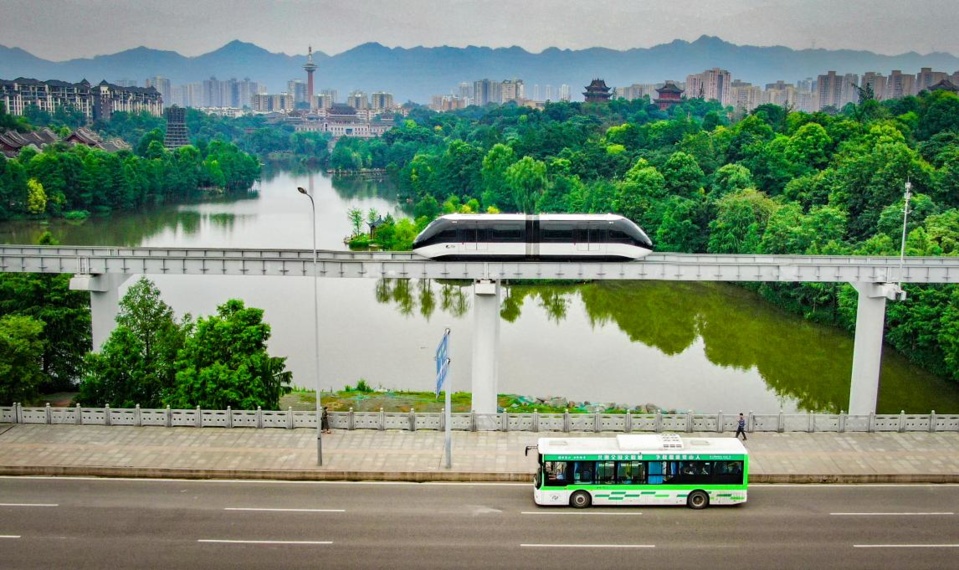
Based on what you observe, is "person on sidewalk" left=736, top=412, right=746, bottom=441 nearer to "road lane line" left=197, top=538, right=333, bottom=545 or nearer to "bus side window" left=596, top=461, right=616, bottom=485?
"bus side window" left=596, top=461, right=616, bottom=485

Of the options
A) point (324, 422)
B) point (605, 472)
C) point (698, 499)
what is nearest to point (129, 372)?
point (324, 422)

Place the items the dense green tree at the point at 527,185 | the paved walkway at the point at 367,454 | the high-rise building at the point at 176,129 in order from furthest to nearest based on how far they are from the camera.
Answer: the high-rise building at the point at 176,129 < the dense green tree at the point at 527,185 < the paved walkway at the point at 367,454

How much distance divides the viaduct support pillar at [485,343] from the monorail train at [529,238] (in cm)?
201

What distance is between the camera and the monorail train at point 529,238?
34156 millimetres

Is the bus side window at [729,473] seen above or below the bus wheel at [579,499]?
above

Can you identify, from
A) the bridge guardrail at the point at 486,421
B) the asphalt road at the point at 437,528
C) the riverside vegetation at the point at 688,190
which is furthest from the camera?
the riverside vegetation at the point at 688,190

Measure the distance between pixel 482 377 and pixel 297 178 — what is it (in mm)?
140708

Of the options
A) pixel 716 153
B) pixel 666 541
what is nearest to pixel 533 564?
pixel 666 541

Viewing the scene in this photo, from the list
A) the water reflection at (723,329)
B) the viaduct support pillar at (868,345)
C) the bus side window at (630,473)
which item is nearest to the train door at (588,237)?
the viaduct support pillar at (868,345)

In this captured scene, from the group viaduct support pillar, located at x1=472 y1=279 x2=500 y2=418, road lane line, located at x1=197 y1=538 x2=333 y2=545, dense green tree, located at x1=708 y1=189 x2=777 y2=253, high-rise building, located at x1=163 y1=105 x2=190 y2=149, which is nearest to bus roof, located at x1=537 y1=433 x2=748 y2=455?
road lane line, located at x1=197 y1=538 x2=333 y2=545

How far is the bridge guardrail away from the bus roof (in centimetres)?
505

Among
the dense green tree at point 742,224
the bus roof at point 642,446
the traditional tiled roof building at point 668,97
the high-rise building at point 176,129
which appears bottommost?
the bus roof at point 642,446

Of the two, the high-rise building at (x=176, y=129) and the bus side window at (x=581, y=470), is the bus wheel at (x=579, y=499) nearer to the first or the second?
the bus side window at (x=581, y=470)

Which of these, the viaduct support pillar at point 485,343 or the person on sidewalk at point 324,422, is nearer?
the person on sidewalk at point 324,422
